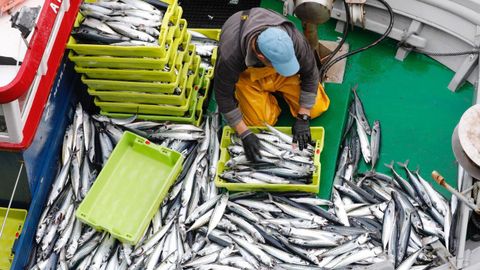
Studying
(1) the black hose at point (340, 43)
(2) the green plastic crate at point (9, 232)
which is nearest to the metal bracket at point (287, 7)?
(1) the black hose at point (340, 43)

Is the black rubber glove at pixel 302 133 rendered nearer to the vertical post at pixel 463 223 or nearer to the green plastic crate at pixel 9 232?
the vertical post at pixel 463 223

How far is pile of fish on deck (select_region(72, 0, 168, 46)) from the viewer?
630cm

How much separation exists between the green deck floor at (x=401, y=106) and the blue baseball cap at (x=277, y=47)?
1162 mm

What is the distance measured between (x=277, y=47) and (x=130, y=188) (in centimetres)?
180

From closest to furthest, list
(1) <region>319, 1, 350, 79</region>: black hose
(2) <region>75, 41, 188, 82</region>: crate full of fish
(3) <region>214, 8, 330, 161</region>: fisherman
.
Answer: (3) <region>214, 8, 330, 161</region>: fisherman
(2) <region>75, 41, 188, 82</region>: crate full of fish
(1) <region>319, 1, 350, 79</region>: black hose

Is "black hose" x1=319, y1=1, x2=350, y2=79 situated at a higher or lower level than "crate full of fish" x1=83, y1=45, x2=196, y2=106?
higher

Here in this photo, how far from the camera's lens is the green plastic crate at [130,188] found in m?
6.25

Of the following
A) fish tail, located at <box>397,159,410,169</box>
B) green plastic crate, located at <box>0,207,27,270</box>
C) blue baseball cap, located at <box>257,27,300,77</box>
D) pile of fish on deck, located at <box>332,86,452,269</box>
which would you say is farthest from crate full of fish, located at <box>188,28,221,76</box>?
green plastic crate, located at <box>0,207,27,270</box>

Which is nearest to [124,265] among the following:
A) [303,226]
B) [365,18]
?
[303,226]

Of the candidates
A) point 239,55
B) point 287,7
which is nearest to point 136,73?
point 239,55

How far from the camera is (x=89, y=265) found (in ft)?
20.2

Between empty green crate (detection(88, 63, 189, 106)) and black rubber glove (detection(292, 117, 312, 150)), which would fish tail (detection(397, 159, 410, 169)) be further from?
empty green crate (detection(88, 63, 189, 106))

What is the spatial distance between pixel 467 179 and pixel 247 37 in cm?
200

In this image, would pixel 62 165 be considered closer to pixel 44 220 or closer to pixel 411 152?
pixel 44 220
